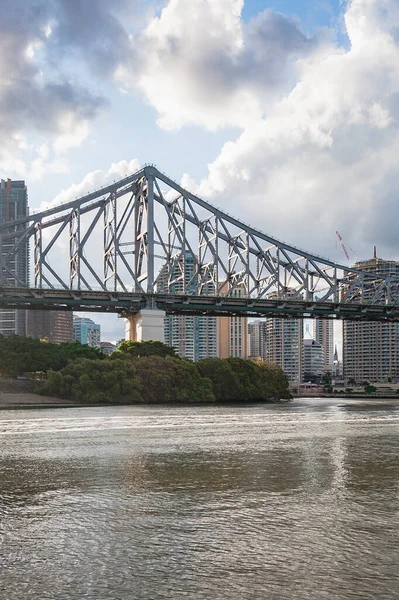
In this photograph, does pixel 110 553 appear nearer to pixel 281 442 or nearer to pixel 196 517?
pixel 196 517

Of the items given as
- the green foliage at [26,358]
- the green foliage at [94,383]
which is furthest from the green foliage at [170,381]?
the green foliage at [26,358]

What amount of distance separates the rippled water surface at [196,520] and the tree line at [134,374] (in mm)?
31602

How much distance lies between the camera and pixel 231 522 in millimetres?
14672

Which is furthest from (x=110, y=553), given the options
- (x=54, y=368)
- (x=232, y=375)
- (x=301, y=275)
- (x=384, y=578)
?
A: (x=301, y=275)

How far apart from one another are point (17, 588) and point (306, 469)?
12739mm

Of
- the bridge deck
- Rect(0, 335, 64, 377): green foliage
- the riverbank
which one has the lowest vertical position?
the riverbank

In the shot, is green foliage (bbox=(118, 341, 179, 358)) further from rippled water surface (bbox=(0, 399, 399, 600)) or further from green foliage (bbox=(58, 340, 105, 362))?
rippled water surface (bbox=(0, 399, 399, 600))

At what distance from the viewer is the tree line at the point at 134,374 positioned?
2404 inches

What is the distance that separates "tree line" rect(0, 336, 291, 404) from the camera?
200ft

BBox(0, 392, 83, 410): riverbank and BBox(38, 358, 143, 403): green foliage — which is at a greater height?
BBox(38, 358, 143, 403): green foliage

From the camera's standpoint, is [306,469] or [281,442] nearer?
[306,469]

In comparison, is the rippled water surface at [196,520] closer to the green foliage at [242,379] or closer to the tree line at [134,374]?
the tree line at [134,374]

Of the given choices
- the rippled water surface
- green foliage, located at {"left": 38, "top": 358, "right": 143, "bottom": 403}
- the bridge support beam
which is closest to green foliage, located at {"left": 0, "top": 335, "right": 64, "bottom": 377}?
green foliage, located at {"left": 38, "top": 358, "right": 143, "bottom": 403}

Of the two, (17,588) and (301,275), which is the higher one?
(301,275)
